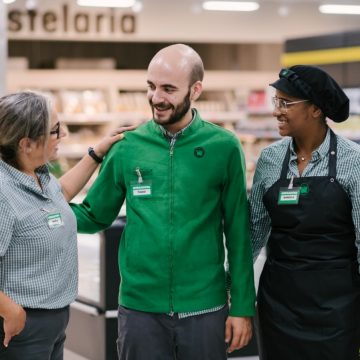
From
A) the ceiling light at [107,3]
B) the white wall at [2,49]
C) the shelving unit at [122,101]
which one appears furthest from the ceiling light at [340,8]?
the white wall at [2,49]

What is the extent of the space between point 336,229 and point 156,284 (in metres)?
0.68

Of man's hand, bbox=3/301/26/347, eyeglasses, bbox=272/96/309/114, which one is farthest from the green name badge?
man's hand, bbox=3/301/26/347

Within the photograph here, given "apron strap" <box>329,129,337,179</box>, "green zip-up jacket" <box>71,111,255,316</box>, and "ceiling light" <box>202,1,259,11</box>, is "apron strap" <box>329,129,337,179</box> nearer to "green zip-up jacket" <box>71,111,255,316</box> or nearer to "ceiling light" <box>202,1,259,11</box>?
"green zip-up jacket" <box>71,111,255,316</box>

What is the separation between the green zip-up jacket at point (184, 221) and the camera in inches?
109

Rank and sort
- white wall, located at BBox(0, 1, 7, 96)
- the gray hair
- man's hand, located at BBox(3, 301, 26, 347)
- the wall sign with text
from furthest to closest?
the wall sign with text, white wall, located at BBox(0, 1, 7, 96), the gray hair, man's hand, located at BBox(3, 301, 26, 347)

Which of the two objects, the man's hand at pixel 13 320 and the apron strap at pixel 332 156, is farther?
the apron strap at pixel 332 156

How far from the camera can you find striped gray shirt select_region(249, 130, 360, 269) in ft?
9.25

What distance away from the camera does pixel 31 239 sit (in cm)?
254

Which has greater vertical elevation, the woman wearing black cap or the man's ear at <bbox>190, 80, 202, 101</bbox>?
the man's ear at <bbox>190, 80, 202, 101</bbox>

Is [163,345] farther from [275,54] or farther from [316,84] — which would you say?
[275,54]

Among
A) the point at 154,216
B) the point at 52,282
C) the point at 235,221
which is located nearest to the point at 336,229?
the point at 235,221

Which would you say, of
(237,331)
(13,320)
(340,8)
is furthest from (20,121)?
(340,8)

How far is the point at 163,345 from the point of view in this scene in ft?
9.17

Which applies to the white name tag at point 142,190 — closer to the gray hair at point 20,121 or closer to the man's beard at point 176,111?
the man's beard at point 176,111
